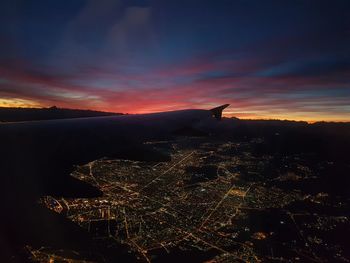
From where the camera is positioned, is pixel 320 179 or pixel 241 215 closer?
pixel 241 215

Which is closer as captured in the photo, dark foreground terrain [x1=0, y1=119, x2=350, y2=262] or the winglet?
dark foreground terrain [x1=0, y1=119, x2=350, y2=262]

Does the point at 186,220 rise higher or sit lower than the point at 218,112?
lower

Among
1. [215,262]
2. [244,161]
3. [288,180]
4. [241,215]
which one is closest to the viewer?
[215,262]

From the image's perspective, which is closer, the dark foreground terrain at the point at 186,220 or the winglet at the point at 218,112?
the dark foreground terrain at the point at 186,220

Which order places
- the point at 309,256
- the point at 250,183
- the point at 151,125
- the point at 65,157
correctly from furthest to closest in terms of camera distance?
the point at 250,183
the point at 309,256
the point at 151,125
the point at 65,157

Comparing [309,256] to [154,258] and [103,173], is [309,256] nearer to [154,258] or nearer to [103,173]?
[154,258]

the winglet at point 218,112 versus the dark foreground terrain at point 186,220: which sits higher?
the winglet at point 218,112

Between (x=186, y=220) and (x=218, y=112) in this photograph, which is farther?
(x=186, y=220)

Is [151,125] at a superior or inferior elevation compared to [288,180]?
superior

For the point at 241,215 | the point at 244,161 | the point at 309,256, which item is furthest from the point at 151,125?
the point at 244,161

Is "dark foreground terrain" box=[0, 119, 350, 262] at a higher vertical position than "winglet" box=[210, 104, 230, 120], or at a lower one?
lower

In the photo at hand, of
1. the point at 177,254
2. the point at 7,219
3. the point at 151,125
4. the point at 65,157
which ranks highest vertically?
the point at 151,125
